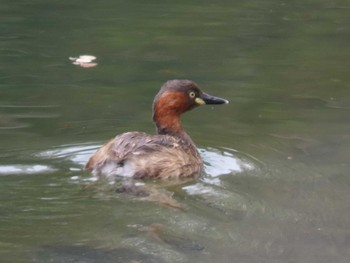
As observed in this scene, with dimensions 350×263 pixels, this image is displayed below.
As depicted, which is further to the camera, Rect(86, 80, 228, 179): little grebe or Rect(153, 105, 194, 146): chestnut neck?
Rect(153, 105, 194, 146): chestnut neck

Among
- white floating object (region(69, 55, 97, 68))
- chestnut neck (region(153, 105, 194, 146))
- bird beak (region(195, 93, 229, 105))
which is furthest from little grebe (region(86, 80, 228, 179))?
white floating object (region(69, 55, 97, 68))

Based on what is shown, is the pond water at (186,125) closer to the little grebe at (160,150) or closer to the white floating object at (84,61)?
the white floating object at (84,61)

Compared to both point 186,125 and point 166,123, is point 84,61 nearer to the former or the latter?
point 186,125

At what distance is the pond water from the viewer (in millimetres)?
8031

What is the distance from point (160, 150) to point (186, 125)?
5.24 feet

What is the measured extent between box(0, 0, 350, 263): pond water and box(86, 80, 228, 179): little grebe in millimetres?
185

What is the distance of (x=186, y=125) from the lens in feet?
37.1

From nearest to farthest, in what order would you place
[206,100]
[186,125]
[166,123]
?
[166,123] → [206,100] → [186,125]

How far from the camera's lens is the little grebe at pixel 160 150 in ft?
31.1

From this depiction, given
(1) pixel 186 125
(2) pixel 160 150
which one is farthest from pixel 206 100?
(2) pixel 160 150

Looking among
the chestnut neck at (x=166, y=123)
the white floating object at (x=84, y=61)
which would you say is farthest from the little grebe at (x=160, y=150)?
the white floating object at (x=84, y=61)

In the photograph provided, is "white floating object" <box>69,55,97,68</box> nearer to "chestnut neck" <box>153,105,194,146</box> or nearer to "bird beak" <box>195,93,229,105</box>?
"bird beak" <box>195,93,229,105</box>

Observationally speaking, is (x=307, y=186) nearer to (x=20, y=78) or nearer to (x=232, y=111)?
(x=232, y=111)

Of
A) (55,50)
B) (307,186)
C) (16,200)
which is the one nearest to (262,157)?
(307,186)
